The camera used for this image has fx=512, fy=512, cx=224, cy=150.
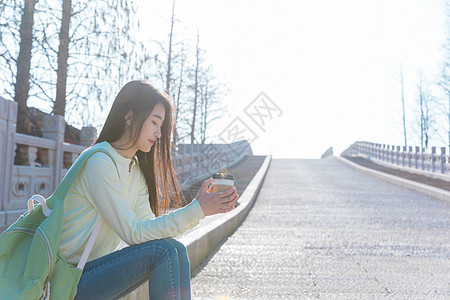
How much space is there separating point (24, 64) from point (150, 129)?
7666 mm

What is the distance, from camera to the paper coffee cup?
2.36m

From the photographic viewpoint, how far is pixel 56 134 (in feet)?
28.2

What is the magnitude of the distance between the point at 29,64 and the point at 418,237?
717cm

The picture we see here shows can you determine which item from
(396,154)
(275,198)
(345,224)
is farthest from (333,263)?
(396,154)

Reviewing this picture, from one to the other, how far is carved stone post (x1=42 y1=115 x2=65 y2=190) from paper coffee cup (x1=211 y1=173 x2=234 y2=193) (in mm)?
6771

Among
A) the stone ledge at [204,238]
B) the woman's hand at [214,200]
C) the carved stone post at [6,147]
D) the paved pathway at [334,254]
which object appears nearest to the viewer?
the woman's hand at [214,200]

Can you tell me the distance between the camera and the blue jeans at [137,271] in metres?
2.21

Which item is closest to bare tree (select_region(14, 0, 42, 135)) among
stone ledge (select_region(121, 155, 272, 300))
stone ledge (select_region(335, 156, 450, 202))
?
stone ledge (select_region(121, 155, 272, 300))

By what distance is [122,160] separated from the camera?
2383 millimetres

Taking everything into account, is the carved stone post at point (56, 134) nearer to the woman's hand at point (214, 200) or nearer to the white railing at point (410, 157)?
the woman's hand at point (214, 200)

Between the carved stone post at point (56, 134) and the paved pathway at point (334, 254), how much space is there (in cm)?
324

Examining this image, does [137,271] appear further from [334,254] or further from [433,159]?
[433,159]

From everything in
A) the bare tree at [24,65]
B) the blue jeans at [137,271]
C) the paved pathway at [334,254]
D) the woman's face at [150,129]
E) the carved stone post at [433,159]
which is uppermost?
the bare tree at [24,65]

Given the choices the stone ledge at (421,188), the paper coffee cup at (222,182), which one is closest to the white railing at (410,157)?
the stone ledge at (421,188)
